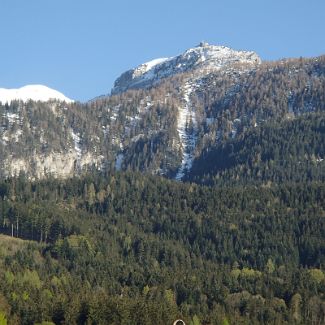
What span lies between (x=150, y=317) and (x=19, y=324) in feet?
97.7

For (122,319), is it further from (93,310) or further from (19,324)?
(19,324)

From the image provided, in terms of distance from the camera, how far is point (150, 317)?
656 feet

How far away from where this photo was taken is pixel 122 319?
196750 millimetres

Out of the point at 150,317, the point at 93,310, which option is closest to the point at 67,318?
the point at 93,310

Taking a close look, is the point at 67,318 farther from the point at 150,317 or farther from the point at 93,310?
the point at 150,317

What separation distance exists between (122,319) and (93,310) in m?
6.95

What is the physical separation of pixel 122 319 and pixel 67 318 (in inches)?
499

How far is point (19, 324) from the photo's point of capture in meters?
199

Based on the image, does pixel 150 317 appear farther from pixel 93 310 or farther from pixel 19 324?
pixel 19 324

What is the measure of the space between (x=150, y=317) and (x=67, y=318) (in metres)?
18.9

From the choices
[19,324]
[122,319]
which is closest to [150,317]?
[122,319]

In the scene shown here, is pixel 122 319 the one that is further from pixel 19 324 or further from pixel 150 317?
pixel 19 324

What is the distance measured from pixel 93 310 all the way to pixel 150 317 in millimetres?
13156

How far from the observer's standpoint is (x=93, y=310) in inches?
7790
